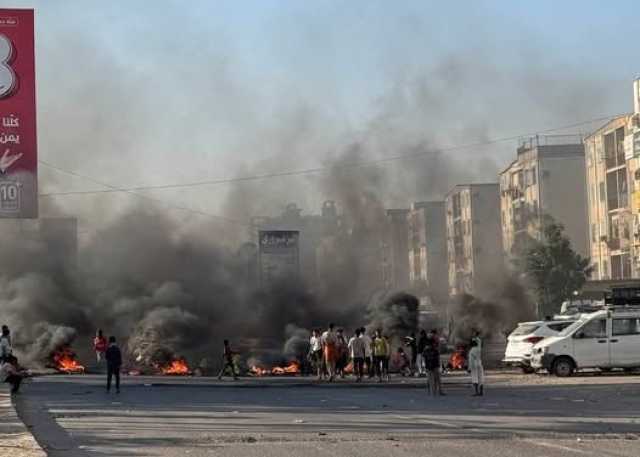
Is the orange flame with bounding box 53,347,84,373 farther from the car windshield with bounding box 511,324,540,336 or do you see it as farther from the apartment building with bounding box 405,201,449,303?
the apartment building with bounding box 405,201,449,303

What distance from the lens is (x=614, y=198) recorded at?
250 feet

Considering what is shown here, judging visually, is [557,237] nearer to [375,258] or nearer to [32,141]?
[375,258]

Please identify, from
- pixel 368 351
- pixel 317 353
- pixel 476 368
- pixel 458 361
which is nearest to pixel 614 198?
pixel 458 361

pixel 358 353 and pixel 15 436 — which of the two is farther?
pixel 358 353

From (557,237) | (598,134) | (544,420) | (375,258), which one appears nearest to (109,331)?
(375,258)

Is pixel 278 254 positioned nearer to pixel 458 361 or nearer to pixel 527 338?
pixel 458 361

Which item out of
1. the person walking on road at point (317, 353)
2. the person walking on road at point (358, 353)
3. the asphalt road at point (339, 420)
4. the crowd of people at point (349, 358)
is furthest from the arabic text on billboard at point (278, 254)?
the asphalt road at point (339, 420)

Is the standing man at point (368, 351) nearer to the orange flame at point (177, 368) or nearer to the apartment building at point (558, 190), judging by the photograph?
the orange flame at point (177, 368)

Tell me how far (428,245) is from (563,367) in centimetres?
7131

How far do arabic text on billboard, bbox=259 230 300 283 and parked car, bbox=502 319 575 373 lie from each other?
68.5 feet

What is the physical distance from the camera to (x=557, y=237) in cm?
7112

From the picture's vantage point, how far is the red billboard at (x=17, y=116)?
20.4m

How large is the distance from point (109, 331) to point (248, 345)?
714 centimetres

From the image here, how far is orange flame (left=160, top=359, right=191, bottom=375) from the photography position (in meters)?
43.9
